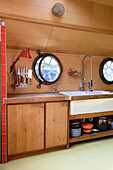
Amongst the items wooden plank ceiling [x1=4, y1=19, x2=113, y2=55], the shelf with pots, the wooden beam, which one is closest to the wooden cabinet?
the shelf with pots

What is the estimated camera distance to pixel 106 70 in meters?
3.74

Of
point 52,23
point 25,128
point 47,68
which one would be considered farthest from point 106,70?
point 25,128

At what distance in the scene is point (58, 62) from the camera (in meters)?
3.12

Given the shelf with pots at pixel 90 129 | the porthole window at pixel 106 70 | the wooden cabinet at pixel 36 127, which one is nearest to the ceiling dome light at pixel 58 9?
the wooden cabinet at pixel 36 127

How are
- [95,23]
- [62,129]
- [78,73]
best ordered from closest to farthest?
1. [62,129]
2. [95,23]
3. [78,73]

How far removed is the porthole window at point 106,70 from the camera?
360 cm

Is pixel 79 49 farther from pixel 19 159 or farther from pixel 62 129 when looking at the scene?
pixel 19 159

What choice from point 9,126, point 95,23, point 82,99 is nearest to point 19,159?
point 9,126

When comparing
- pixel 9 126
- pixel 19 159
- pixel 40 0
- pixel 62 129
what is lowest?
pixel 19 159

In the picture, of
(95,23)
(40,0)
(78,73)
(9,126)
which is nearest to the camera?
(9,126)

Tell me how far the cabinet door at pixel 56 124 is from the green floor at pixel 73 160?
0.19 metres

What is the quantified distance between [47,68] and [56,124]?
1.21 meters

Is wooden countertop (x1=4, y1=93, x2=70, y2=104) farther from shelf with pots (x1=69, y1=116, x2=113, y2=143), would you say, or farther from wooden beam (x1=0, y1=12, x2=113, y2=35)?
wooden beam (x1=0, y1=12, x2=113, y2=35)

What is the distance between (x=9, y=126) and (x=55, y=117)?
74 centimetres
